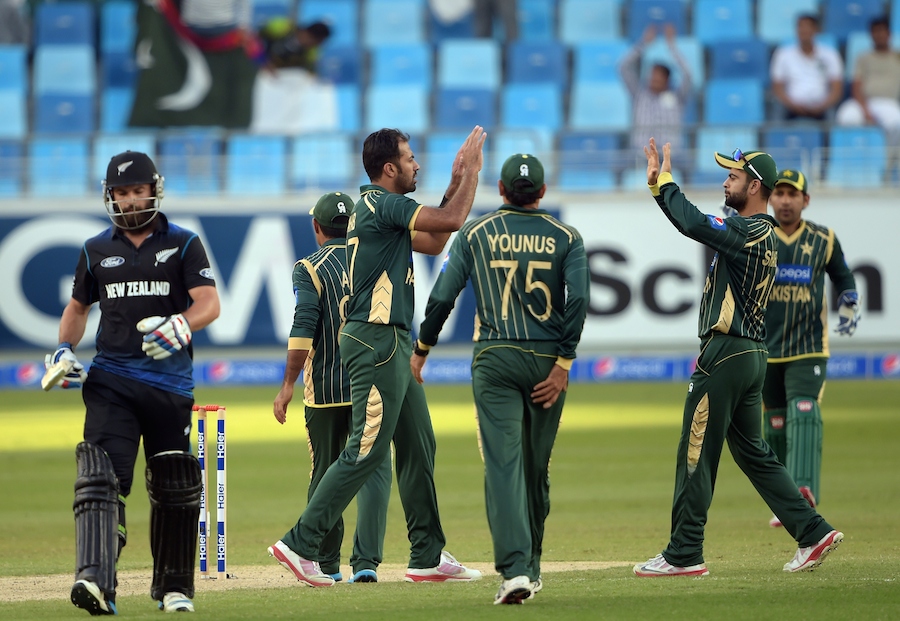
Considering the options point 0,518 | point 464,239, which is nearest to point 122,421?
point 464,239

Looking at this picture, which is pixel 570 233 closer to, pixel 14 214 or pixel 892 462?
pixel 892 462

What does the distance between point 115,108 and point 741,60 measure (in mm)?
11505

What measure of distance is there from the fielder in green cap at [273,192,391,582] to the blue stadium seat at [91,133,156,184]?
47.6 feet

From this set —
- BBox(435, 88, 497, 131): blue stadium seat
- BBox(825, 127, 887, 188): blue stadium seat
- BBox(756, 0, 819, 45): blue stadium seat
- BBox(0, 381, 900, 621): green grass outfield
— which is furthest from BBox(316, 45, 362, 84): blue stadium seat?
BBox(825, 127, 887, 188): blue stadium seat

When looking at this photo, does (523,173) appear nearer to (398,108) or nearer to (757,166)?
(757,166)

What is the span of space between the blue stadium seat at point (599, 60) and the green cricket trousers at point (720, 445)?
18225 mm

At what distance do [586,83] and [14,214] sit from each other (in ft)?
33.6

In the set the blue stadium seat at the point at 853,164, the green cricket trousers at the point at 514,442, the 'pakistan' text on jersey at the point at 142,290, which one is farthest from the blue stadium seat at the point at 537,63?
the 'pakistan' text on jersey at the point at 142,290

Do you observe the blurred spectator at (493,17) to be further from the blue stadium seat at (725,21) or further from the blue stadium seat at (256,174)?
the blue stadium seat at (256,174)

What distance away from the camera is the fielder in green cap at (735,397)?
716 centimetres

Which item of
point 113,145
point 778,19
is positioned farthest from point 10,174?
point 778,19

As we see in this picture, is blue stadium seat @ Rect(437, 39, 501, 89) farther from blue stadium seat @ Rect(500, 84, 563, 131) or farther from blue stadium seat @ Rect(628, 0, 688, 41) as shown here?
blue stadium seat @ Rect(628, 0, 688, 41)

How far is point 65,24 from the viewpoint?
2580 cm

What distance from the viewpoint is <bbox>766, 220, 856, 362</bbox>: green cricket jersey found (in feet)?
30.6
